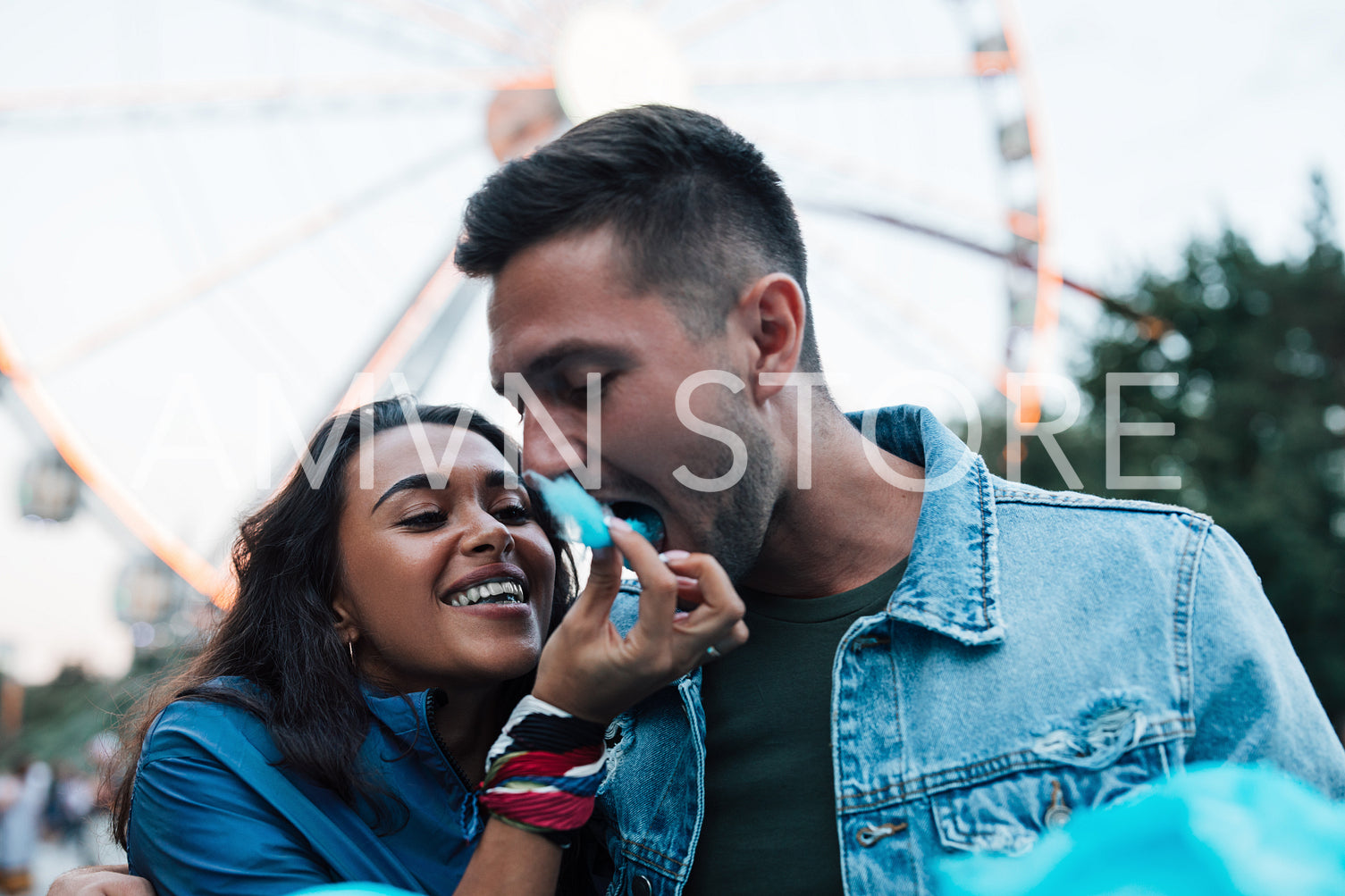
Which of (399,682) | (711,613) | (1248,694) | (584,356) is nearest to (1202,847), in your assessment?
(1248,694)

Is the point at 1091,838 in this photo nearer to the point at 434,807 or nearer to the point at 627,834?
the point at 627,834

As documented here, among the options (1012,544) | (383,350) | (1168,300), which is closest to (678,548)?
(1012,544)

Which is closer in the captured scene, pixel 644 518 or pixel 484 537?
pixel 644 518

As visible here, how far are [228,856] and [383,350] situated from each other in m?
6.58

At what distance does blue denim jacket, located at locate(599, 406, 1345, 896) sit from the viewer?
5.06 ft

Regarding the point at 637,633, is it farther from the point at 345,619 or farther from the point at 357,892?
the point at 345,619

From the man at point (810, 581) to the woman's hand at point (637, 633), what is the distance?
178mm

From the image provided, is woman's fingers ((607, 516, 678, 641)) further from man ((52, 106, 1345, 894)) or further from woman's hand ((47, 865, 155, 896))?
woman's hand ((47, 865, 155, 896))

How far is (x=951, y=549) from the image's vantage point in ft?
6.19

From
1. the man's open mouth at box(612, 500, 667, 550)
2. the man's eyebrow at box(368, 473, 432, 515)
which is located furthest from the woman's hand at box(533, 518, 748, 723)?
the man's eyebrow at box(368, 473, 432, 515)

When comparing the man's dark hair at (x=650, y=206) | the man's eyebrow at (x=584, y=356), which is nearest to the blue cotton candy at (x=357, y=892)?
the man's eyebrow at (x=584, y=356)

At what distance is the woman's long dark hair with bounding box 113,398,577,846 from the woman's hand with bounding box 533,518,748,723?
Result: 0.62m

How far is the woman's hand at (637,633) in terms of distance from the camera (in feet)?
5.35

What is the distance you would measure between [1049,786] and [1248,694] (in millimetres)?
328
